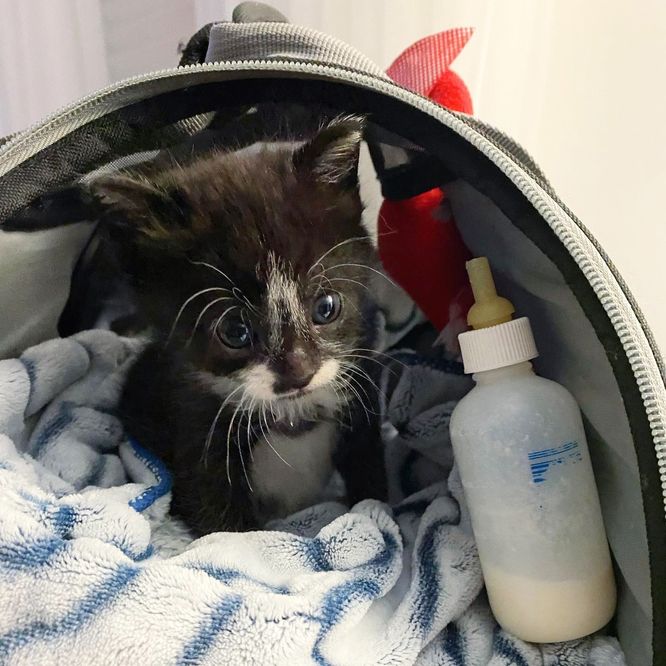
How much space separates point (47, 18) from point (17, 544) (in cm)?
122

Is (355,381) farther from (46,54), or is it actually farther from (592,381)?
(46,54)

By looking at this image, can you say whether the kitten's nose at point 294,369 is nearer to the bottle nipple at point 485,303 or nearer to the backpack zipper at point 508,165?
the bottle nipple at point 485,303

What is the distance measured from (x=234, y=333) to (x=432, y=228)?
32 centimetres

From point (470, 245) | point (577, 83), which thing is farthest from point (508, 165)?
point (577, 83)

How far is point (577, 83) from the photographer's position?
1.26 m

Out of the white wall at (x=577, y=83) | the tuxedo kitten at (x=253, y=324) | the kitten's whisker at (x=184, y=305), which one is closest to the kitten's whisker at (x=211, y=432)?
the tuxedo kitten at (x=253, y=324)

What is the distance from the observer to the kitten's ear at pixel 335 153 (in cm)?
78

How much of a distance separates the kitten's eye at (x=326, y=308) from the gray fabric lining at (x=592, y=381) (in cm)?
20

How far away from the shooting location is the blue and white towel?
63cm

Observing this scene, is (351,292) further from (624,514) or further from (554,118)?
(554,118)

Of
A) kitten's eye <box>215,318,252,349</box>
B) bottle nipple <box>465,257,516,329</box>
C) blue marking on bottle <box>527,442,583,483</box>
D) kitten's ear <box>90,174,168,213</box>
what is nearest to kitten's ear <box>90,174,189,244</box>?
kitten's ear <box>90,174,168,213</box>

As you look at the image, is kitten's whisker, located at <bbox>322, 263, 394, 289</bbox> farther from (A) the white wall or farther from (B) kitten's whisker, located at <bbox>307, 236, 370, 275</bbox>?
(A) the white wall

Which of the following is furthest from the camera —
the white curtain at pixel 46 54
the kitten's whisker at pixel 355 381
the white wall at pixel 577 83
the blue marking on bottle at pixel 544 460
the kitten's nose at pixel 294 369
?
the white curtain at pixel 46 54

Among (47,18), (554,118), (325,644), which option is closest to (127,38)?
(47,18)
